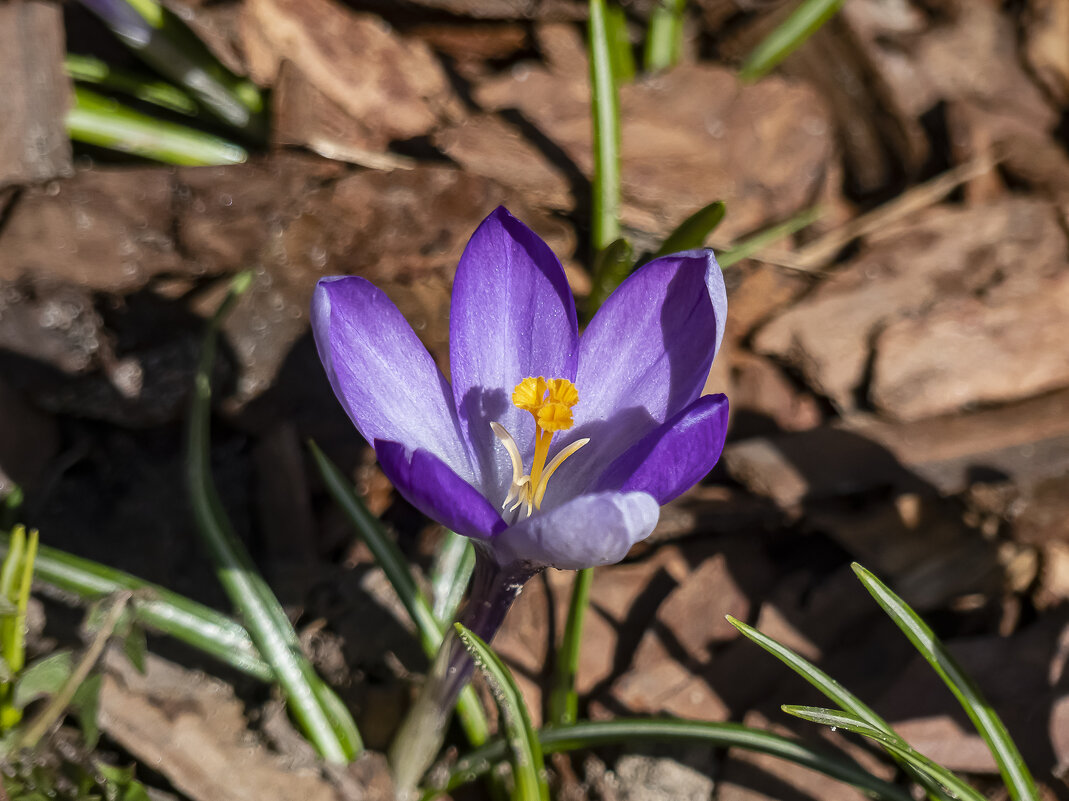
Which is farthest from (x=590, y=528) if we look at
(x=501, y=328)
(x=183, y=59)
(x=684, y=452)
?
(x=183, y=59)

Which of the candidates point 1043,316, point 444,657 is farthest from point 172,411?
point 1043,316

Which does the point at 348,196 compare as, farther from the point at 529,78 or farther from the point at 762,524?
the point at 762,524

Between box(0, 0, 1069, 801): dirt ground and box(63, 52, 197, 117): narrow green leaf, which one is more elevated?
box(63, 52, 197, 117): narrow green leaf

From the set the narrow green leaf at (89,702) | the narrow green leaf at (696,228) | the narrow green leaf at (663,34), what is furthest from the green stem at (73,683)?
the narrow green leaf at (663,34)

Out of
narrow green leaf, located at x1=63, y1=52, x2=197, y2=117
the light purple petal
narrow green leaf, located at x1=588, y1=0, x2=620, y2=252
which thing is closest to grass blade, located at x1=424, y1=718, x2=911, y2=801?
the light purple petal

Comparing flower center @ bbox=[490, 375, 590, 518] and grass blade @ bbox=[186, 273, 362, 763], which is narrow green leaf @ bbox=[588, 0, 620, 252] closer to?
flower center @ bbox=[490, 375, 590, 518]

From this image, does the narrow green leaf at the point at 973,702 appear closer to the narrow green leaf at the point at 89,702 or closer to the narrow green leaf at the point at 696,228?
the narrow green leaf at the point at 696,228

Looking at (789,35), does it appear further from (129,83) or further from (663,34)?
(129,83)
